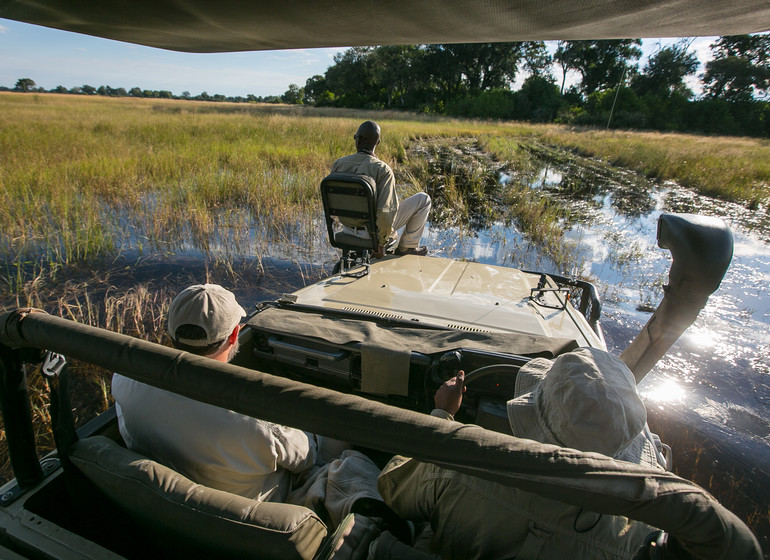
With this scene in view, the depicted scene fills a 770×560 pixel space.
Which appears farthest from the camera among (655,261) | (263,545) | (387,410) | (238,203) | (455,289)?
(238,203)

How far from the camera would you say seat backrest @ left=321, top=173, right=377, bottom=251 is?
344 cm

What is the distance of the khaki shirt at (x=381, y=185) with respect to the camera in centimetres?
379

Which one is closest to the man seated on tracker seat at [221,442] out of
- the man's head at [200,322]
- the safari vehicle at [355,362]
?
the man's head at [200,322]

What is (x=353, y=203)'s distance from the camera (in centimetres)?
358

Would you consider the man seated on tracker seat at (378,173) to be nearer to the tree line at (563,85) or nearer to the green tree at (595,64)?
the tree line at (563,85)

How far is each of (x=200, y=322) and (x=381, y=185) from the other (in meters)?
2.60

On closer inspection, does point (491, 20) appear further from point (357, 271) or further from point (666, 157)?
point (666, 157)

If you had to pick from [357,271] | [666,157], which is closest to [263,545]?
[357,271]

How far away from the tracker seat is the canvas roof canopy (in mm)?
1025

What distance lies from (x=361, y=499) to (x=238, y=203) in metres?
6.96

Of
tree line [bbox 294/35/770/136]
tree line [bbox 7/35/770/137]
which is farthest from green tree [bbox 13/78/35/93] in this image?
tree line [bbox 294/35/770/136]

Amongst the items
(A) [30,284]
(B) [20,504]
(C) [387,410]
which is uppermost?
(C) [387,410]

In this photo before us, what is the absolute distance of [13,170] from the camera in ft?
22.8

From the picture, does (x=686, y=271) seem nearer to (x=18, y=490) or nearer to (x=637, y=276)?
(x=18, y=490)
